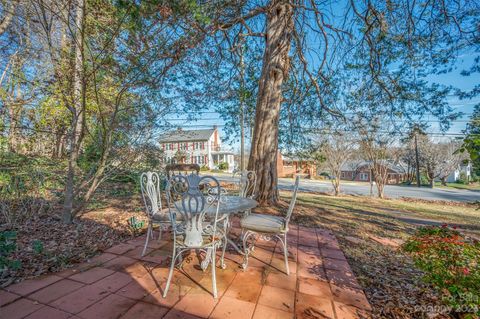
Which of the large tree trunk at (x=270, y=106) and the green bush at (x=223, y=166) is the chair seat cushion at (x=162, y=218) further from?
the green bush at (x=223, y=166)

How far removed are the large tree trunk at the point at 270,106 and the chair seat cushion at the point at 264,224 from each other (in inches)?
89.4

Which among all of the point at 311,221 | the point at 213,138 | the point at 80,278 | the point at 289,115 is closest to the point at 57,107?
the point at 80,278

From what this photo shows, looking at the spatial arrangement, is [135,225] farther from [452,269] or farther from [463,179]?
[463,179]

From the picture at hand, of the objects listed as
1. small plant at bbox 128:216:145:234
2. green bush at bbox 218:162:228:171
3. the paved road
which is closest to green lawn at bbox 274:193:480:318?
small plant at bbox 128:216:145:234

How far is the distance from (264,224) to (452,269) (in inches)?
67.3

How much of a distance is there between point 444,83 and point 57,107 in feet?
30.1

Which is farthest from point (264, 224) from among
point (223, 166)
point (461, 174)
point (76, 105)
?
point (461, 174)

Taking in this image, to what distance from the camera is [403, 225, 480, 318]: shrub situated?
1606 mm

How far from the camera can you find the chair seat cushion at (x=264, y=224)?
2506 millimetres

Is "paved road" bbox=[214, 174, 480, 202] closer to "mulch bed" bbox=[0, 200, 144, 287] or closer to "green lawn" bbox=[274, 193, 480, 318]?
"green lawn" bbox=[274, 193, 480, 318]

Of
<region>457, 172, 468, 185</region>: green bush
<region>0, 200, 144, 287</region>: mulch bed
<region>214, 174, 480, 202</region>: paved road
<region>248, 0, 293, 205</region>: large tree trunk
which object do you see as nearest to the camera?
<region>0, 200, 144, 287</region>: mulch bed

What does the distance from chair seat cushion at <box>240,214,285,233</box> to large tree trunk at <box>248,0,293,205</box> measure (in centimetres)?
227

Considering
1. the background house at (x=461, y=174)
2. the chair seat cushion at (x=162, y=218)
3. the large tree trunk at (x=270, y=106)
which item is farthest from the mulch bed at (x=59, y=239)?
the background house at (x=461, y=174)

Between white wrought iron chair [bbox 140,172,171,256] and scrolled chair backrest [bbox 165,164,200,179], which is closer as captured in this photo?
white wrought iron chair [bbox 140,172,171,256]
